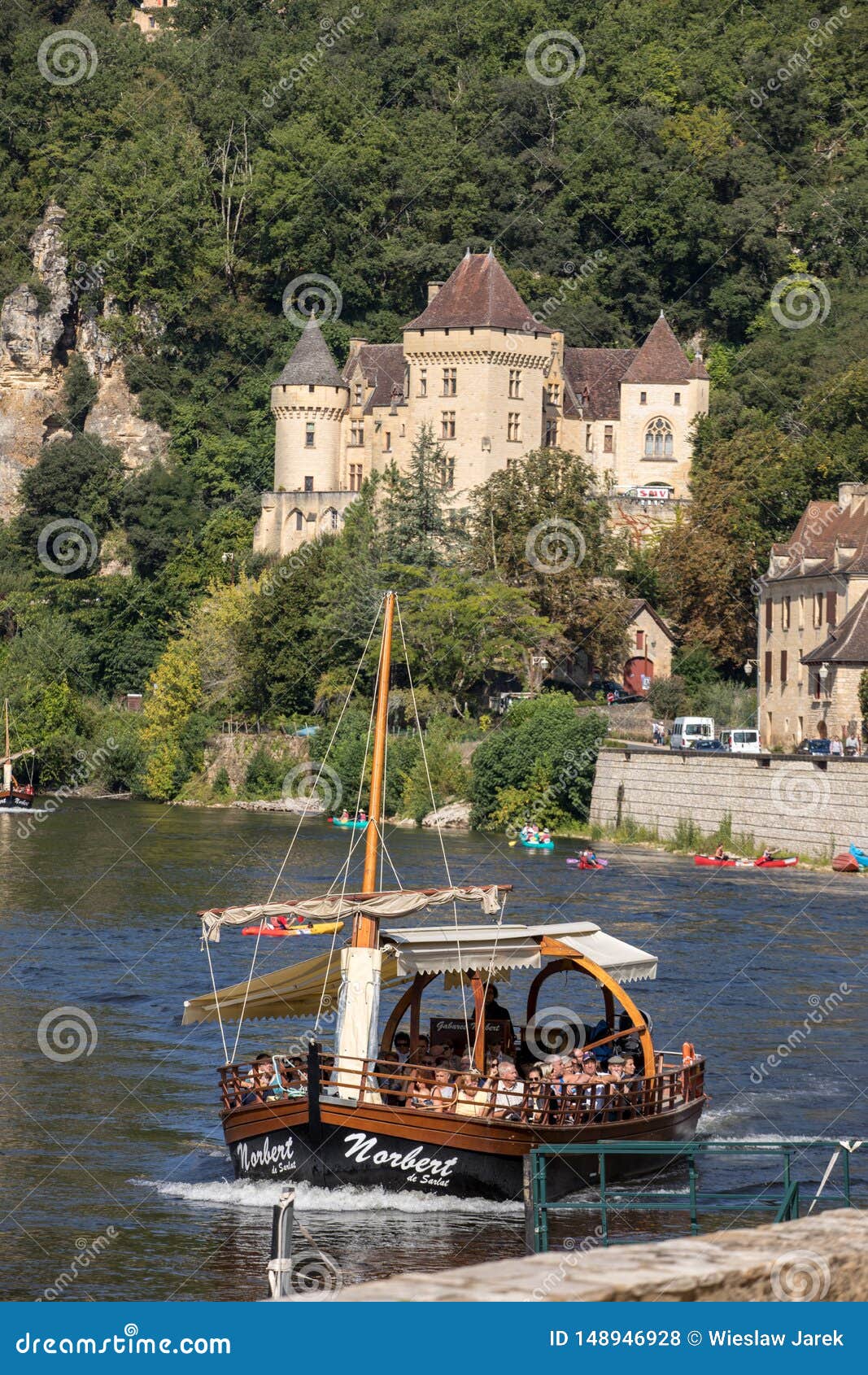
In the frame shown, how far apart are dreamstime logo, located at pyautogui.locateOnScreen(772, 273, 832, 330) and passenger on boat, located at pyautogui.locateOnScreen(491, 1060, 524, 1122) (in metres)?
114

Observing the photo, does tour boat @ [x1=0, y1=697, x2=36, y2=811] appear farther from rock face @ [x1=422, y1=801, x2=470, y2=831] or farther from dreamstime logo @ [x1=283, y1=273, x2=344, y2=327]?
dreamstime logo @ [x1=283, y1=273, x2=344, y2=327]

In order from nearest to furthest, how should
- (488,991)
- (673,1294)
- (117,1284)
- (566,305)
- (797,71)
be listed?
(673,1294)
(117,1284)
(488,991)
(566,305)
(797,71)

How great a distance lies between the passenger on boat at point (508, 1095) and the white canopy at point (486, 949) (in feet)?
4.57

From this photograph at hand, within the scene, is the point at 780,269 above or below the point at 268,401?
above

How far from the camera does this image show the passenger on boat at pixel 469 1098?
89.0ft

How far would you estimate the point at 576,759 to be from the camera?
84.8 metres

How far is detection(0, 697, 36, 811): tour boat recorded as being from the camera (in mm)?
98500

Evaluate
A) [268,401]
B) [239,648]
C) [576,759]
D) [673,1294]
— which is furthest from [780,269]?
[673,1294]

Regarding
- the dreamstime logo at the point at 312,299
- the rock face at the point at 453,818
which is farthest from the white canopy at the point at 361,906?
the dreamstime logo at the point at 312,299

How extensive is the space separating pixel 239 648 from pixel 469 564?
12658 mm

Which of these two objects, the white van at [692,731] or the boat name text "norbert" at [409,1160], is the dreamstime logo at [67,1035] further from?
the white van at [692,731]

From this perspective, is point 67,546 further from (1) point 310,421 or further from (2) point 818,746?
(2) point 818,746

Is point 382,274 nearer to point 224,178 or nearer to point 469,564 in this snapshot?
point 224,178

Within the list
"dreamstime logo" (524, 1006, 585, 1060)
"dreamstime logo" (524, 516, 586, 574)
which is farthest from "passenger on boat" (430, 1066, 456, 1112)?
"dreamstime logo" (524, 516, 586, 574)
